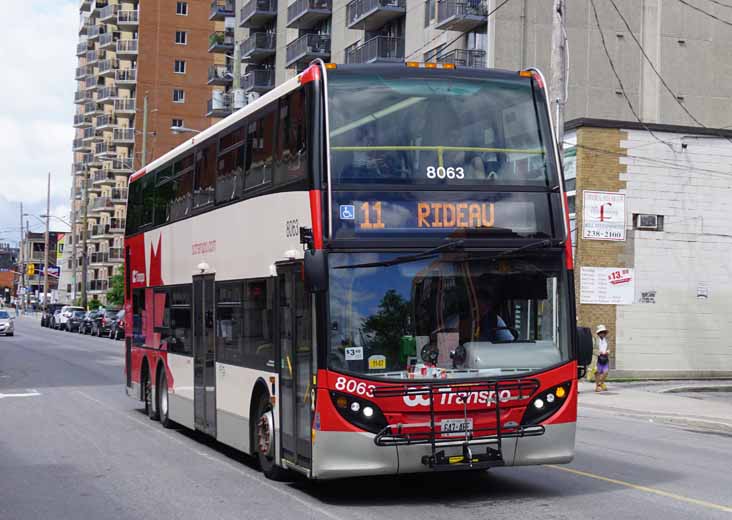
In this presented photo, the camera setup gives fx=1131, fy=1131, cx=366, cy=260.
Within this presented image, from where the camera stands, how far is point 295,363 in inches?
427

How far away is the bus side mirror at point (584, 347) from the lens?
10.7 m

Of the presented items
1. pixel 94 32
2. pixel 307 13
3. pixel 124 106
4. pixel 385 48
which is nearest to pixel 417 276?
pixel 385 48

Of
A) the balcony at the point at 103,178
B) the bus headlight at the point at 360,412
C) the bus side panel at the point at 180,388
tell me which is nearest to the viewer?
the bus headlight at the point at 360,412

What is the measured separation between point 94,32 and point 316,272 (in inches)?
4598

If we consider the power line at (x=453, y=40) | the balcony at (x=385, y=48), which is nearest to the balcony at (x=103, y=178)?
the balcony at (x=385, y=48)

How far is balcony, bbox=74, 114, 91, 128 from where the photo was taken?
122m

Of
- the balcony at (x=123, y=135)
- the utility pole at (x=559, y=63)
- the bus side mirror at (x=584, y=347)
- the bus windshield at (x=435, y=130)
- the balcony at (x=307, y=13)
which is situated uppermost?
the balcony at (x=123, y=135)

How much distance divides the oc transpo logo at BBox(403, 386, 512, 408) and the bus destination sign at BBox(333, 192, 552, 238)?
1444 mm

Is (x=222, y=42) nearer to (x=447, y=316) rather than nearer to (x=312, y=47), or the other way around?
(x=312, y=47)

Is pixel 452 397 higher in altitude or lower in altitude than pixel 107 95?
lower

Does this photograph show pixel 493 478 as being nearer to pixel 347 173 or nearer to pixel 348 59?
pixel 347 173

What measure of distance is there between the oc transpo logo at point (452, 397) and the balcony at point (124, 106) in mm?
97452

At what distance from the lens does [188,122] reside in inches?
3895

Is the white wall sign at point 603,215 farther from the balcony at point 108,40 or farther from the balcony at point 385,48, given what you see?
the balcony at point 108,40
